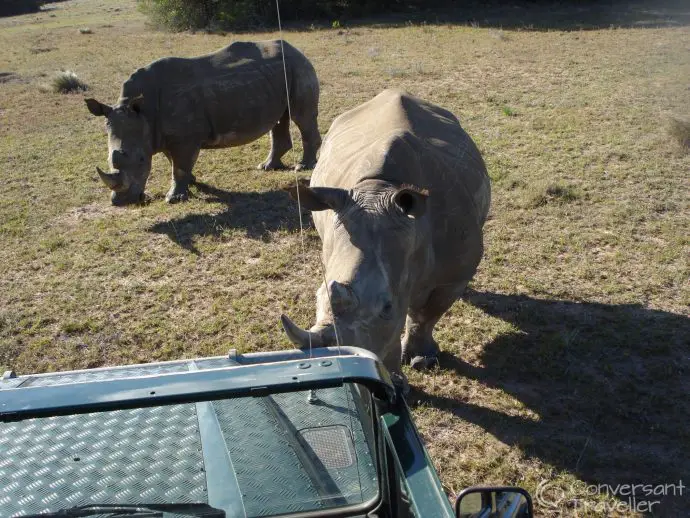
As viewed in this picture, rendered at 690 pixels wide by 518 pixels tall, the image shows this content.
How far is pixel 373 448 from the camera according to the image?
7.06 feet

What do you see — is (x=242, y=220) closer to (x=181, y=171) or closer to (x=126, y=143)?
(x=181, y=171)

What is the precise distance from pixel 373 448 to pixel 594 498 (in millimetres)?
2370

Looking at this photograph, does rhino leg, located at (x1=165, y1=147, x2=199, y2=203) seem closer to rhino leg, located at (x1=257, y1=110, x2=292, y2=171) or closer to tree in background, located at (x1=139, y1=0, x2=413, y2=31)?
rhino leg, located at (x1=257, y1=110, x2=292, y2=171)

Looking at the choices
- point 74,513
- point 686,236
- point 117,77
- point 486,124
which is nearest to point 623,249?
point 686,236

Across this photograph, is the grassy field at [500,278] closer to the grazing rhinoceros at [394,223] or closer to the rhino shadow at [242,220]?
the rhino shadow at [242,220]

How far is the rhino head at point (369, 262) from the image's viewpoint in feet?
11.6

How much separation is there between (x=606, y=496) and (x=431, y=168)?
2.31 metres

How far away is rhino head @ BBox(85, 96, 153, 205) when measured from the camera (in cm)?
845

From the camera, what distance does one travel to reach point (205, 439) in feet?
7.06

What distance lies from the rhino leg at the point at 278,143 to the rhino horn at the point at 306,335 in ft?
23.4

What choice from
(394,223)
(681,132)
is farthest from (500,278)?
(681,132)

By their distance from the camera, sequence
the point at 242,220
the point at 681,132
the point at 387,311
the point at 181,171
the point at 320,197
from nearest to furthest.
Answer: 1. the point at 387,311
2. the point at 320,197
3. the point at 242,220
4. the point at 181,171
5. the point at 681,132

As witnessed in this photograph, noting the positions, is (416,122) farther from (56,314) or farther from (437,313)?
(56,314)

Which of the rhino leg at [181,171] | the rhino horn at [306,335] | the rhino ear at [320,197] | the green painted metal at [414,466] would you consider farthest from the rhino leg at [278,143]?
the green painted metal at [414,466]
